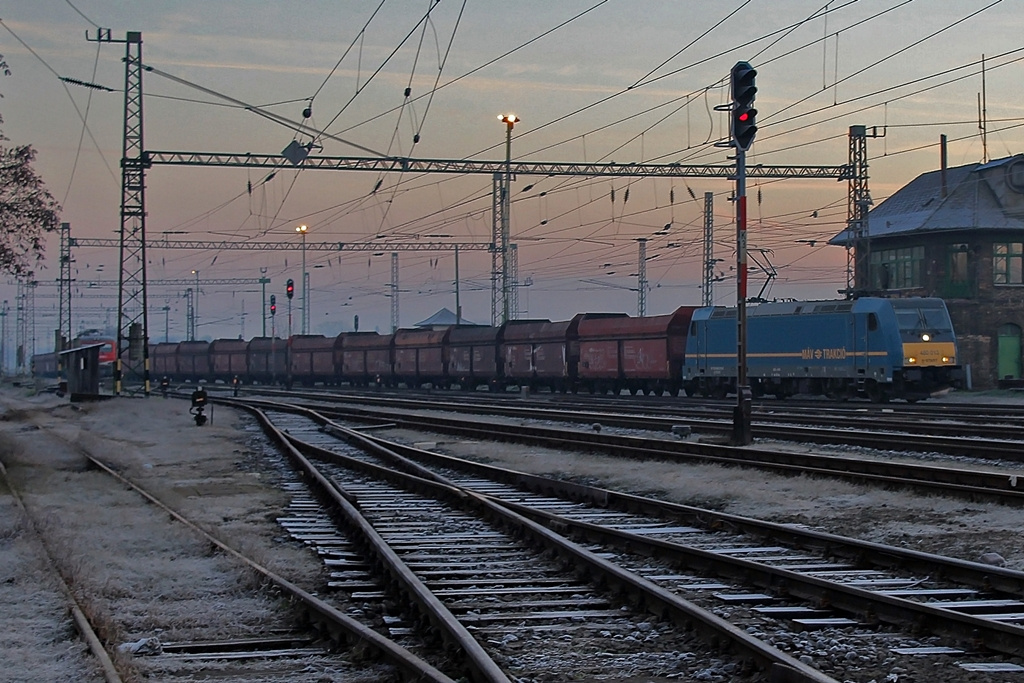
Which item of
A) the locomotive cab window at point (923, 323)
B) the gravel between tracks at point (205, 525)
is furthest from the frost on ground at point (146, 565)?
the locomotive cab window at point (923, 323)

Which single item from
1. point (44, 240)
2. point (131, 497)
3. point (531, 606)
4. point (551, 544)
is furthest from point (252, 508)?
point (44, 240)

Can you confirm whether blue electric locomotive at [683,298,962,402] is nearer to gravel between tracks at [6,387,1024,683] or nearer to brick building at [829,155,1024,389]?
brick building at [829,155,1024,389]

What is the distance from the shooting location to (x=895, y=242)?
2004 inches

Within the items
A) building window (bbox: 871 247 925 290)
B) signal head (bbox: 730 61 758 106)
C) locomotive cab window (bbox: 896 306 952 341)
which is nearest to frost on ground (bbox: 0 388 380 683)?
signal head (bbox: 730 61 758 106)

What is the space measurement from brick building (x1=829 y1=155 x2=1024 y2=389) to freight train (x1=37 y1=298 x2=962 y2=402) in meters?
9.25

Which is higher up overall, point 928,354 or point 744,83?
point 744,83

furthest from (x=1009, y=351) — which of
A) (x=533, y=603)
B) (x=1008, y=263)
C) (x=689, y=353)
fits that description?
(x=533, y=603)

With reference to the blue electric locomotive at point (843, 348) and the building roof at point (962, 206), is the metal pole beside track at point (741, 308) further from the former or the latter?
the building roof at point (962, 206)

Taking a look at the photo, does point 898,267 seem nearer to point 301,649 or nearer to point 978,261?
point 978,261

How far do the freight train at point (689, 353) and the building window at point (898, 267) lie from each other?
11.9 m

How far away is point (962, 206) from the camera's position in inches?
1954

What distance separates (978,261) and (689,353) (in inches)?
603

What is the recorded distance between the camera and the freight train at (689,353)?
32.9m

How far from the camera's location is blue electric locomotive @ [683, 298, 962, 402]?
32.5 metres
